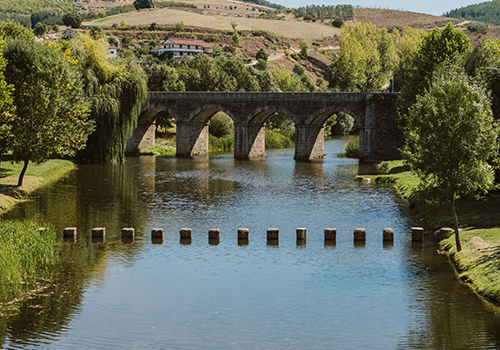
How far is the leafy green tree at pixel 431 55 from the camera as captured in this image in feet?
182

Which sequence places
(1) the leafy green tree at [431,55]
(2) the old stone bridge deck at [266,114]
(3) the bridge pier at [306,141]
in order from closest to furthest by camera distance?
(1) the leafy green tree at [431,55] < (2) the old stone bridge deck at [266,114] < (3) the bridge pier at [306,141]

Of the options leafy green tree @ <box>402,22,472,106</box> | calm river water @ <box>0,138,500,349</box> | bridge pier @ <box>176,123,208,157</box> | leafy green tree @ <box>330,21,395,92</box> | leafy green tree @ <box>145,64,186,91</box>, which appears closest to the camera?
calm river water @ <box>0,138,500,349</box>

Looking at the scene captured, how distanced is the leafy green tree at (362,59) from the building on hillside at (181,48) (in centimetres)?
5932

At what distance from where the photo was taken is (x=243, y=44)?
186 meters

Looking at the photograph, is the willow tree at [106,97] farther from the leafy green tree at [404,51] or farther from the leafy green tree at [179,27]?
the leafy green tree at [179,27]

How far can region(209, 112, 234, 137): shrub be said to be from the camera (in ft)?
273

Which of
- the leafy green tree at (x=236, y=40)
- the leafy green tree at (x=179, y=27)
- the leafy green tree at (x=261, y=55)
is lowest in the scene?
the leafy green tree at (x=261, y=55)

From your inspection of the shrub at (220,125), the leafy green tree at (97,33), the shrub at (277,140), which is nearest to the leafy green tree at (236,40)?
the leafy green tree at (97,33)

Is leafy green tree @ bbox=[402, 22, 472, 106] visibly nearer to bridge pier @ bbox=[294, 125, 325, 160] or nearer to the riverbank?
bridge pier @ bbox=[294, 125, 325, 160]

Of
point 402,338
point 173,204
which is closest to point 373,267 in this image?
point 402,338

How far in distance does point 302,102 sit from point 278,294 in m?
49.0

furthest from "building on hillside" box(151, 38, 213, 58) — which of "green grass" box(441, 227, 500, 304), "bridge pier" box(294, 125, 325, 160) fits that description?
"green grass" box(441, 227, 500, 304)

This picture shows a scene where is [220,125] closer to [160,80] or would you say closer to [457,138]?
[160,80]

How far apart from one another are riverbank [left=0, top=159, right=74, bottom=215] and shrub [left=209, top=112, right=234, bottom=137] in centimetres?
3047
